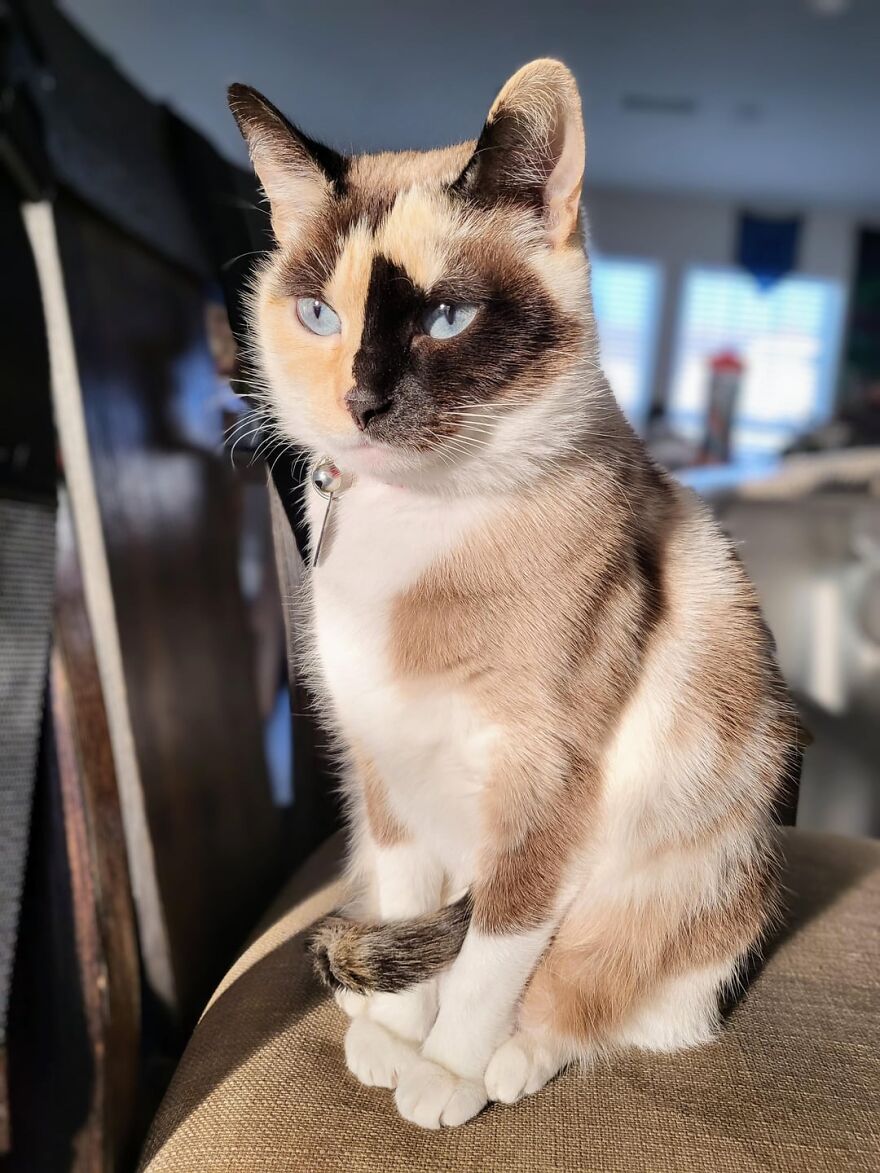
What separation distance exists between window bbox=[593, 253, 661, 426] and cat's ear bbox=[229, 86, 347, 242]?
6882 millimetres

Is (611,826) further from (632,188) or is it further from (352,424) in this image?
(632,188)

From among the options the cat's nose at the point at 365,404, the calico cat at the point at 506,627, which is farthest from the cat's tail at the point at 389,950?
the cat's nose at the point at 365,404

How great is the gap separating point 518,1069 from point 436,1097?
2.6 inches

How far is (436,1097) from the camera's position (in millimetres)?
602

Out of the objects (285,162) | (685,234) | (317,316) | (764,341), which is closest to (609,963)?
(317,316)

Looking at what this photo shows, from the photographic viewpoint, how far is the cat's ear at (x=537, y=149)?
→ 1.76ft

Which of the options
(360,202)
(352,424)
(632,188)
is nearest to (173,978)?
(352,424)

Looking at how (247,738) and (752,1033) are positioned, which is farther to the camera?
(247,738)

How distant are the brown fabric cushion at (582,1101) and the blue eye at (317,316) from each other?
1.80 feet

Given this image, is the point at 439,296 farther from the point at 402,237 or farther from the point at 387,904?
the point at 387,904

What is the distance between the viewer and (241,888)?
4.01 ft

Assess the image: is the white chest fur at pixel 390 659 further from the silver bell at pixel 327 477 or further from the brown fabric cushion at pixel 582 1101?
the brown fabric cushion at pixel 582 1101

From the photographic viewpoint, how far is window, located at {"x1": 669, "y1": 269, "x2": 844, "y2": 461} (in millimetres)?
7434

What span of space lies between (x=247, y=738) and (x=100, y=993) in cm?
52
